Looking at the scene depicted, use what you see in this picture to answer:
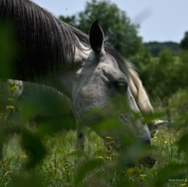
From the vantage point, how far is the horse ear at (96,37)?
7.38 feet

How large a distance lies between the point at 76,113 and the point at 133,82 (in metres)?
1.70

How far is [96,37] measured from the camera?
233 cm

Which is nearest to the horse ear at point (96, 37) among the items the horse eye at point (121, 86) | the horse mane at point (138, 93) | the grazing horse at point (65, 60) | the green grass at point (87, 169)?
the grazing horse at point (65, 60)

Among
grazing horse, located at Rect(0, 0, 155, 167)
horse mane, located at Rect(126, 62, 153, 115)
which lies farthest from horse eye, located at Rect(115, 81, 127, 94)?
horse mane, located at Rect(126, 62, 153, 115)

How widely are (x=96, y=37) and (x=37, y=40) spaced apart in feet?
1.97

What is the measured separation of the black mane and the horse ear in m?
0.24

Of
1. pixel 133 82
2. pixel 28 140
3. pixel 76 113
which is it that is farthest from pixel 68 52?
pixel 28 140

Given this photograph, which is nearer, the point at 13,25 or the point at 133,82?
the point at 13,25

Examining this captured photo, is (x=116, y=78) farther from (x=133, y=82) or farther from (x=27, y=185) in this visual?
(x=27, y=185)

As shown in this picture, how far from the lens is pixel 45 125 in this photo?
24.6 inches

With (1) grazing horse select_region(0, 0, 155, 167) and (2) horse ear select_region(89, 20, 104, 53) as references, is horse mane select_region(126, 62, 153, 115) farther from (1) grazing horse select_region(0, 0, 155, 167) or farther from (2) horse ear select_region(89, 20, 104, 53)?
(2) horse ear select_region(89, 20, 104, 53)

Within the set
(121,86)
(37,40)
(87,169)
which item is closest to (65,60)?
(37,40)

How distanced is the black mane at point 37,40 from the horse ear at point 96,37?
242 mm

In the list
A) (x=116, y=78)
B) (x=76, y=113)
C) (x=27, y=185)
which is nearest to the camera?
(x=27, y=185)
